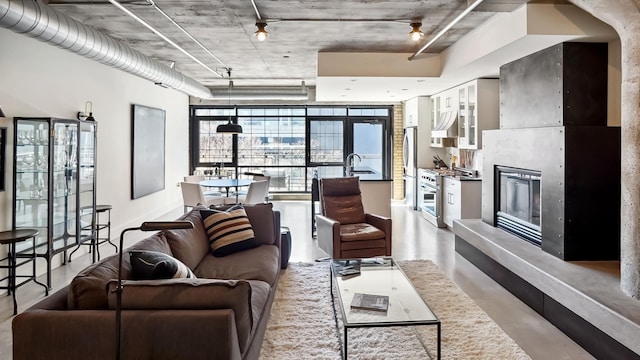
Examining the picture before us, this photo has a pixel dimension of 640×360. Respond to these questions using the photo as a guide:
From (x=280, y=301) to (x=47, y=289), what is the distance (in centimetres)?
230

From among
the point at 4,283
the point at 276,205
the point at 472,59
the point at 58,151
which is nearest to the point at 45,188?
the point at 58,151

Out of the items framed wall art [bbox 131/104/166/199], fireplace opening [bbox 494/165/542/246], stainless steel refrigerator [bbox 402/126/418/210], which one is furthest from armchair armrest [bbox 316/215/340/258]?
stainless steel refrigerator [bbox 402/126/418/210]

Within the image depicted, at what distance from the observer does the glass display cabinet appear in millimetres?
4285

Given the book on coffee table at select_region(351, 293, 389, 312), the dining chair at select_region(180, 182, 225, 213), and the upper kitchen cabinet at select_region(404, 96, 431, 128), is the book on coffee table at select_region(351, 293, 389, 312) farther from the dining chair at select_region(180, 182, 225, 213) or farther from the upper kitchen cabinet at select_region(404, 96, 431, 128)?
the upper kitchen cabinet at select_region(404, 96, 431, 128)

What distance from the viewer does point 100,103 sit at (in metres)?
6.06

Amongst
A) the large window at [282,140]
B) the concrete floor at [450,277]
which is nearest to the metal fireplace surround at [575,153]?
the concrete floor at [450,277]

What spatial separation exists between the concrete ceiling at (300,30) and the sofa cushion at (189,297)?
2.96 m

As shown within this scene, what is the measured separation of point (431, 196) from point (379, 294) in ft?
16.4

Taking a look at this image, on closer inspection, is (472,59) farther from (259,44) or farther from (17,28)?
(17,28)

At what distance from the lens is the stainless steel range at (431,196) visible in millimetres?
7418

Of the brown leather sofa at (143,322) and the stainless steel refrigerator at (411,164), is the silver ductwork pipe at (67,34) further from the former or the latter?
the stainless steel refrigerator at (411,164)

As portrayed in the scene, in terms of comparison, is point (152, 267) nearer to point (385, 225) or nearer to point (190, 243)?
point (190, 243)

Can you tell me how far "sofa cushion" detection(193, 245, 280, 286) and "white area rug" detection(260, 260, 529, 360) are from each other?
36 cm

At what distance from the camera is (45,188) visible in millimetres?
4441
